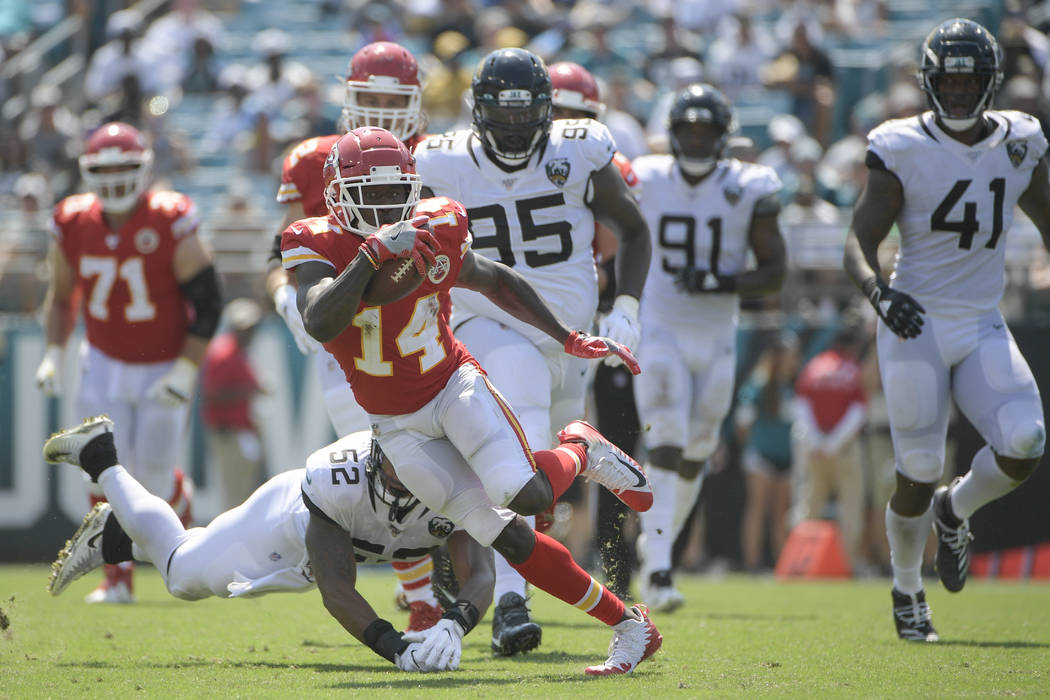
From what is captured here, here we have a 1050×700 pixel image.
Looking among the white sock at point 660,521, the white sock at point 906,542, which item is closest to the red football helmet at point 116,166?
the white sock at point 660,521

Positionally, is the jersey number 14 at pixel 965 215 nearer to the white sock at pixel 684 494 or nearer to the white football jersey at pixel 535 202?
the white football jersey at pixel 535 202

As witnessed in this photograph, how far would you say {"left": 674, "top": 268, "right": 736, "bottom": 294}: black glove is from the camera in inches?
285

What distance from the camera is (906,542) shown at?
230 inches

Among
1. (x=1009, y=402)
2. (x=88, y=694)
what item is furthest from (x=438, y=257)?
(x=1009, y=402)

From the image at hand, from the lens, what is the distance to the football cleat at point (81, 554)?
206 inches

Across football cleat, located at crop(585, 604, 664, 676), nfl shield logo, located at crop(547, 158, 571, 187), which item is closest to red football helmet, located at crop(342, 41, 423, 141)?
nfl shield logo, located at crop(547, 158, 571, 187)

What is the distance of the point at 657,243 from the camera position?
7.53m

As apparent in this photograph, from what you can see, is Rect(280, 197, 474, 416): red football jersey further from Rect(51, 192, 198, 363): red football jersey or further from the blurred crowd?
the blurred crowd

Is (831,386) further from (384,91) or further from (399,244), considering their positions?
(399,244)

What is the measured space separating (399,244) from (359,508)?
40.8 inches

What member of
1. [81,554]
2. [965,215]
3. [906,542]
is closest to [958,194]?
[965,215]

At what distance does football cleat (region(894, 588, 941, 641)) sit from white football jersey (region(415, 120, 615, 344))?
1737 millimetres

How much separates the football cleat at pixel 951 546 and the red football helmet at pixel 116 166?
4333mm

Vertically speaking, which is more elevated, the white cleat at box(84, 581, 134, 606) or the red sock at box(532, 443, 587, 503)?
the red sock at box(532, 443, 587, 503)
